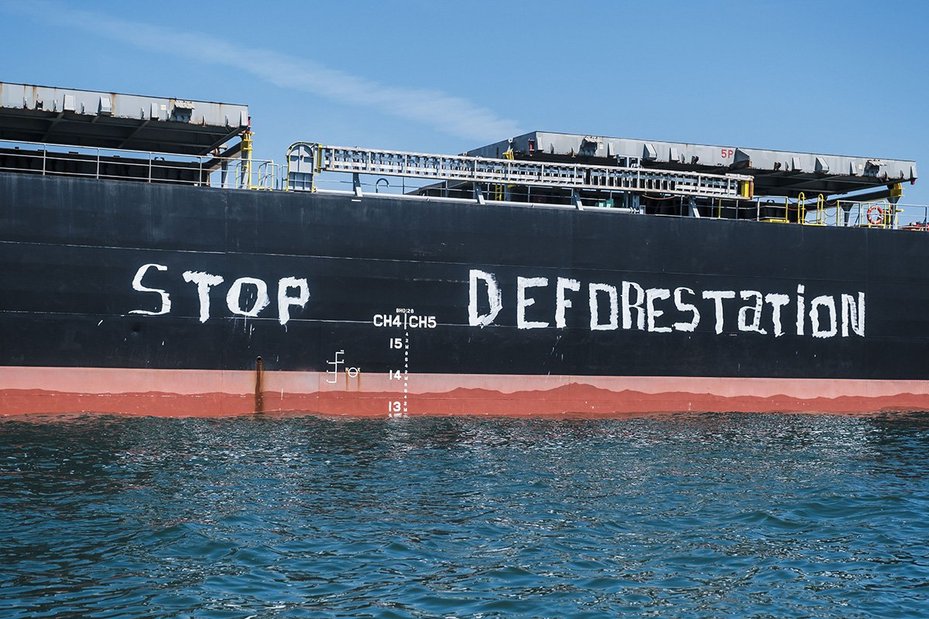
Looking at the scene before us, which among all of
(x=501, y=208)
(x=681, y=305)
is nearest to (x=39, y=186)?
(x=501, y=208)

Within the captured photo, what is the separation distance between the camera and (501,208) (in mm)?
25625

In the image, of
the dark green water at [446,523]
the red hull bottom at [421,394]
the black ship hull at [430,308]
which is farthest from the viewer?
the black ship hull at [430,308]

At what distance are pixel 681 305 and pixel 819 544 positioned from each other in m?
13.6

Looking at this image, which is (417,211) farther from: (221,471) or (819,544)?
(819,544)

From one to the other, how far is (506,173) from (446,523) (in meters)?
14.3

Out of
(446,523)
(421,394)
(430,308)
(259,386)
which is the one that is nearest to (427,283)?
(430,308)

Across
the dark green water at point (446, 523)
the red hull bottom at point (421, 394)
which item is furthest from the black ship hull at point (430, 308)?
the dark green water at point (446, 523)

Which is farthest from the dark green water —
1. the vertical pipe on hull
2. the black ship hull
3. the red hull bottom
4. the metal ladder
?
the metal ladder

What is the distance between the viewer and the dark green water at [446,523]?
11195mm

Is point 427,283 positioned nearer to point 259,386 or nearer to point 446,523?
point 259,386

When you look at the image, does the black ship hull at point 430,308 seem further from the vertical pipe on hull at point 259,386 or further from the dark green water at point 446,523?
the dark green water at point 446,523

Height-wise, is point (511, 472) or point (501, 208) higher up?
point (501, 208)

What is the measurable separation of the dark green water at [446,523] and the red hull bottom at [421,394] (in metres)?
1.36

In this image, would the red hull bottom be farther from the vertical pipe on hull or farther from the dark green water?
the dark green water
